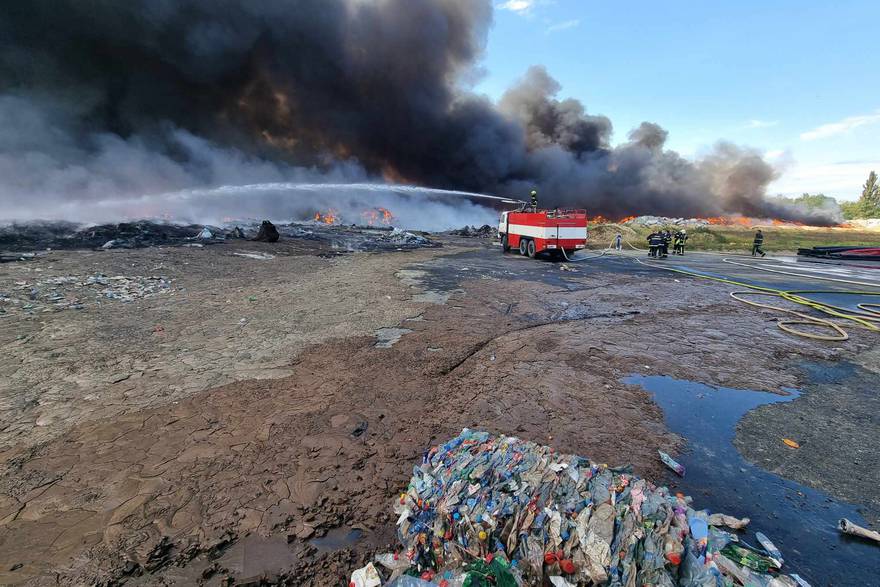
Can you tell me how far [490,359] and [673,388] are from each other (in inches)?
92.0

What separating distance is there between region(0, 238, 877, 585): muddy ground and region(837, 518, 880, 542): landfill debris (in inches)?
16.9

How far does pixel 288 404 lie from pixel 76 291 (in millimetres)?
7405

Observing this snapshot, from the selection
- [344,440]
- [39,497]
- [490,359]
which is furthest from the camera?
[490,359]

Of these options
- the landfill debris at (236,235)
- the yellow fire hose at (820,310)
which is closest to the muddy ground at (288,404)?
the yellow fire hose at (820,310)

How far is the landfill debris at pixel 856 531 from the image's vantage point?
2.53m

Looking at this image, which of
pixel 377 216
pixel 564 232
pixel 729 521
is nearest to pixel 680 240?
pixel 564 232

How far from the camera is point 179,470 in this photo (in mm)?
3033

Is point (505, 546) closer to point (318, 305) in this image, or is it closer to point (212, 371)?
point (212, 371)

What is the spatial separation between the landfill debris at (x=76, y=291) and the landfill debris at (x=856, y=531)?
34.9ft

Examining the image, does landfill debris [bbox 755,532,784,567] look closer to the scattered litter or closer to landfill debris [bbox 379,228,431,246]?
the scattered litter

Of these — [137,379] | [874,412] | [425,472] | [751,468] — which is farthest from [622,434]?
[137,379]

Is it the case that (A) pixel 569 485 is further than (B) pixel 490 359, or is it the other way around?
(B) pixel 490 359

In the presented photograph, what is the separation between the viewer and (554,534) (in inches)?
79.7

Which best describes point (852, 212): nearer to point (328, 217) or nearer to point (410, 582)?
point (328, 217)
